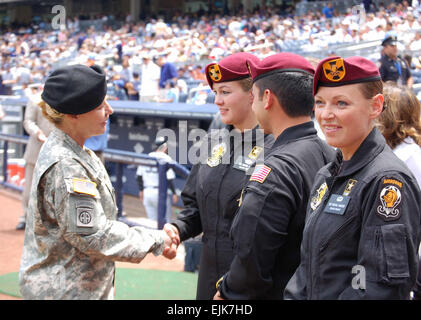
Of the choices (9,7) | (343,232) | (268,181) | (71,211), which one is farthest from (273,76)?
(9,7)

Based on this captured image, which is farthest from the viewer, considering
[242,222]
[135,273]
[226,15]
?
[226,15]

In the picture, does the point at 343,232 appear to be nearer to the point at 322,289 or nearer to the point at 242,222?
the point at 322,289

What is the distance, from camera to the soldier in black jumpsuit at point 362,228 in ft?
5.19

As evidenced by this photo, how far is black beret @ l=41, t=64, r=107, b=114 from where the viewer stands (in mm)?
2162

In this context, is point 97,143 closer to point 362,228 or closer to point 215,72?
point 215,72

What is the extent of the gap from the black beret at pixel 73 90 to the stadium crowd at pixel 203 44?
762 cm

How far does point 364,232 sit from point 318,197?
11.0 inches

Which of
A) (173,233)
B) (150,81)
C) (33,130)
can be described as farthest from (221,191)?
(150,81)

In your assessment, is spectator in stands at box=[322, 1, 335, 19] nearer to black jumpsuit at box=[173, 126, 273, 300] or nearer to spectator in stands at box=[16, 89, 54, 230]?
spectator in stands at box=[16, 89, 54, 230]

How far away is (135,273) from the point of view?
5.38 meters

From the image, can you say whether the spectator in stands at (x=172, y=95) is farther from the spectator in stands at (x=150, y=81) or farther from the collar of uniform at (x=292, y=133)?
the collar of uniform at (x=292, y=133)

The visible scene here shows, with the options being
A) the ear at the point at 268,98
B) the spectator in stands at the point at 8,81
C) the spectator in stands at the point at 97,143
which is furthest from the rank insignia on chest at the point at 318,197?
the spectator in stands at the point at 8,81

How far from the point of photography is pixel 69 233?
204cm

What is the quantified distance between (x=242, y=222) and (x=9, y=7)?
41.1 meters
